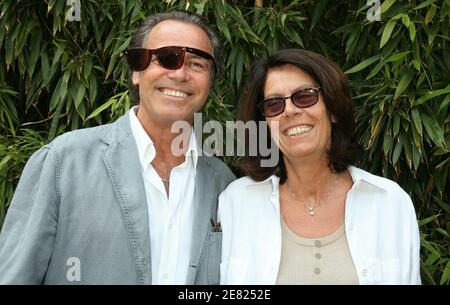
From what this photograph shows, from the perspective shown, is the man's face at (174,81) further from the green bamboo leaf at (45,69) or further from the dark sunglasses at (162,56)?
the green bamboo leaf at (45,69)

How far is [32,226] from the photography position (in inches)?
69.6

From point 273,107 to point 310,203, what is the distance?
0.35 meters

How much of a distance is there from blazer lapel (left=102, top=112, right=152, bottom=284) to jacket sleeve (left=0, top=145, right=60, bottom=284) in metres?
0.18

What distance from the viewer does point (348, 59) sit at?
2701 mm

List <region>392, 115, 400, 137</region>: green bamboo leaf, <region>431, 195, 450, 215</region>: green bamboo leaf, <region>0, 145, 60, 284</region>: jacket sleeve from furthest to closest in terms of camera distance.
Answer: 1. <region>431, 195, 450, 215</region>: green bamboo leaf
2. <region>392, 115, 400, 137</region>: green bamboo leaf
3. <region>0, 145, 60, 284</region>: jacket sleeve

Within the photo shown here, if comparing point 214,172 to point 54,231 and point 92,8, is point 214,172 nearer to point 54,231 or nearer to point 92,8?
point 54,231

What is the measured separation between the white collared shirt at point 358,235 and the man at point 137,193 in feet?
0.26

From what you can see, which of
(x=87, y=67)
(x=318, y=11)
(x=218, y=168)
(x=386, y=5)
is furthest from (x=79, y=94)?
(x=386, y=5)

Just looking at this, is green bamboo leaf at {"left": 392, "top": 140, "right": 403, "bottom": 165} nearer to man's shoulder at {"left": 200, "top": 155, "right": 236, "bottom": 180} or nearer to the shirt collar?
man's shoulder at {"left": 200, "top": 155, "right": 236, "bottom": 180}

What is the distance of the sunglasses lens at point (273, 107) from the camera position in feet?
6.57

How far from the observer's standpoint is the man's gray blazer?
70.3 inches

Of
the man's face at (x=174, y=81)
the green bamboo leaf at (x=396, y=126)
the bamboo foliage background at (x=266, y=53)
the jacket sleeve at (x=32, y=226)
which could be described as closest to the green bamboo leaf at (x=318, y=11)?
the bamboo foliage background at (x=266, y=53)


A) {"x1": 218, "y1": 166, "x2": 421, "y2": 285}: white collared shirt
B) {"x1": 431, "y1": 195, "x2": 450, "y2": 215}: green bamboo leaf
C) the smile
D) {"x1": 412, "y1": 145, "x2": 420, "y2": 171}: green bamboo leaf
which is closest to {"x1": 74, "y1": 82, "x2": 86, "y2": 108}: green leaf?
{"x1": 218, "y1": 166, "x2": 421, "y2": 285}: white collared shirt

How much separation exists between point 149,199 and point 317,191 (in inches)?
22.8
